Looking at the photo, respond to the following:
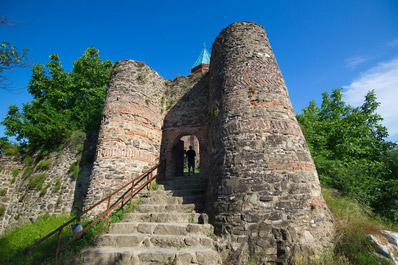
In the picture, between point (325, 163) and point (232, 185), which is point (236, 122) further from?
point (325, 163)

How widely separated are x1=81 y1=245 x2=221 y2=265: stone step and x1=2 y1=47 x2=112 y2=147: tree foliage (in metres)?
8.56

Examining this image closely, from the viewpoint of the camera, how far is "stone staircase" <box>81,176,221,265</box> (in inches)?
165

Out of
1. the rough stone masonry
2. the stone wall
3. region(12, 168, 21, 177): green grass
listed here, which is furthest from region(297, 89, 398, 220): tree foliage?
region(12, 168, 21, 177): green grass

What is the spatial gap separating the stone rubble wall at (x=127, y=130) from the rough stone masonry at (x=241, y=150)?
4 cm

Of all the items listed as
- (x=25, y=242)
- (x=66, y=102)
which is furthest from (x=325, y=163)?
(x=66, y=102)

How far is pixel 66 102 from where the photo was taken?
1427 centimetres

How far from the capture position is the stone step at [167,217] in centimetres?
544

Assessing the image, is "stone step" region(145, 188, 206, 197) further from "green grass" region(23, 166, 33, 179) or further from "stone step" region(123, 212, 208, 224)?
"green grass" region(23, 166, 33, 179)

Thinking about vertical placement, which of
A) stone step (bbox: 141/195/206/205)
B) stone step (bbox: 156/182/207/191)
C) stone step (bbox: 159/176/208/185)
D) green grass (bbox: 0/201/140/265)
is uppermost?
stone step (bbox: 159/176/208/185)

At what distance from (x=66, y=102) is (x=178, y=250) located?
14656mm

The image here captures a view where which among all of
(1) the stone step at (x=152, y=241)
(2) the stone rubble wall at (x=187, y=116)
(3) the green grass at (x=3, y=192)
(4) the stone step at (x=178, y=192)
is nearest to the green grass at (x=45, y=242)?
(1) the stone step at (x=152, y=241)

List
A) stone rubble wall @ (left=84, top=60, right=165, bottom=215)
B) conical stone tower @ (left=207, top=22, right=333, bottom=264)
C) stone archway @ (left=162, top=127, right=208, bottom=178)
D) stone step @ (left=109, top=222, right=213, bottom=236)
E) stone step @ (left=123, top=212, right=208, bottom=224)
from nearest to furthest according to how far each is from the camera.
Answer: conical stone tower @ (left=207, top=22, right=333, bottom=264) < stone step @ (left=109, top=222, right=213, bottom=236) < stone step @ (left=123, top=212, right=208, bottom=224) < stone rubble wall @ (left=84, top=60, right=165, bottom=215) < stone archway @ (left=162, top=127, right=208, bottom=178)

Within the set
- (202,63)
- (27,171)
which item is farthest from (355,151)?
(27,171)

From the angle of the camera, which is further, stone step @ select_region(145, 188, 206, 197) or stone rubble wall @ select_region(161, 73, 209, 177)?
stone rubble wall @ select_region(161, 73, 209, 177)
